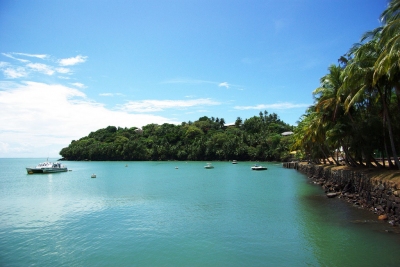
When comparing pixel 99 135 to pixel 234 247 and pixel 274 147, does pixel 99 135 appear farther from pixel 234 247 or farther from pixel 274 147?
pixel 234 247

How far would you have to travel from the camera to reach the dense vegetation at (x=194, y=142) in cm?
10000

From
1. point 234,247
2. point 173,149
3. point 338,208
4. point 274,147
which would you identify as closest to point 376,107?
point 338,208

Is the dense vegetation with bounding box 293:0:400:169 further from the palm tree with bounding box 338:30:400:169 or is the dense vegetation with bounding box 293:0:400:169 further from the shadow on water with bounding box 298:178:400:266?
the shadow on water with bounding box 298:178:400:266

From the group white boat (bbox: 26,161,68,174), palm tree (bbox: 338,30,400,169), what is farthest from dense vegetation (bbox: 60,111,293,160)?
palm tree (bbox: 338,30,400,169)

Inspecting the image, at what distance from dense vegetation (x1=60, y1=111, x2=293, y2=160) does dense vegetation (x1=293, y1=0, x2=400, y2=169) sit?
200 feet

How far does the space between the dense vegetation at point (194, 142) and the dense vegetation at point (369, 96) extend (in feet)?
200

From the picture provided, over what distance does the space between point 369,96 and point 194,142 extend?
96.2 meters

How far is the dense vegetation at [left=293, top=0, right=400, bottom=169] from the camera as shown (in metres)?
14.6

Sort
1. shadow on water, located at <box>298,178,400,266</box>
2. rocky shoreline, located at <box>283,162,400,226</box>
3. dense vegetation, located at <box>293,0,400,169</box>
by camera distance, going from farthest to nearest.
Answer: rocky shoreline, located at <box>283,162,400,226</box> → dense vegetation, located at <box>293,0,400,169</box> → shadow on water, located at <box>298,178,400,266</box>

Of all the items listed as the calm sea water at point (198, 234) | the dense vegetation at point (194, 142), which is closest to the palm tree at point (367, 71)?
the calm sea water at point (198, 234)

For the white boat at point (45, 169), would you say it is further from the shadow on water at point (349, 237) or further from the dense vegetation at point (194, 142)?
the dense vegetation at point (194, 142)

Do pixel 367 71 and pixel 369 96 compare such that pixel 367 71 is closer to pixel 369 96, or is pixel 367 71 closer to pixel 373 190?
pixel 369 96

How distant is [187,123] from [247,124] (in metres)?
34.6

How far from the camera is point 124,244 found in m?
13.5
